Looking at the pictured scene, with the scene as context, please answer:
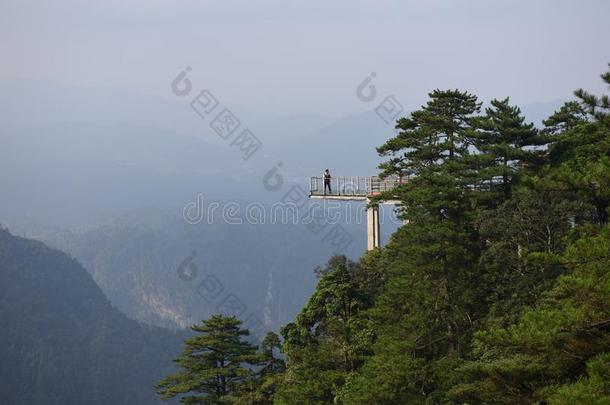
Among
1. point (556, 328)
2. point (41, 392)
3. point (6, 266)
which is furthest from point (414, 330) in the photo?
point (6, 266)

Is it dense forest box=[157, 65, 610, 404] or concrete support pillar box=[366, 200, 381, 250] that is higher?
concrete support pillar box=[366, 200, 381, 250]

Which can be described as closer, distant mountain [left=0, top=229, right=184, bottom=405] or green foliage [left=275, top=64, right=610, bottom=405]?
green foliage [left=275, top=64, right=610, bottom=405]

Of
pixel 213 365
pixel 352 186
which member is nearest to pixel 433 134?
pixel 213 365

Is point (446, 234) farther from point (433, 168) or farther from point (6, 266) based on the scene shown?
point (6, 266)

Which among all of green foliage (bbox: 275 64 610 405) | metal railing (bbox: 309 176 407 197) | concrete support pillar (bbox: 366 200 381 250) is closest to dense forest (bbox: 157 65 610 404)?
green foliage (bbox: 275 64 610 405)

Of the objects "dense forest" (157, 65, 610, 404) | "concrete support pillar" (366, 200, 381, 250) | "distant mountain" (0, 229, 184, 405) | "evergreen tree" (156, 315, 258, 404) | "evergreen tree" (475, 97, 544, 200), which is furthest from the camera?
"distant mountain" (0, 229, 184, 405)

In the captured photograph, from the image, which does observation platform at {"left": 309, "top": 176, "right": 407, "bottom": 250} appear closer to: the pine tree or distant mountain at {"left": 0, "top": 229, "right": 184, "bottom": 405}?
the pine tree


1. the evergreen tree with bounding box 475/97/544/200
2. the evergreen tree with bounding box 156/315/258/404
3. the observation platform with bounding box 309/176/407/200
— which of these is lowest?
the evergreen tree with bounding box 156/315/258/404

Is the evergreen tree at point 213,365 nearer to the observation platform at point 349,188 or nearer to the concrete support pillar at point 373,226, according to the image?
the observation platform at point 349,188

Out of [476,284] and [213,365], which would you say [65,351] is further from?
[476,284]
